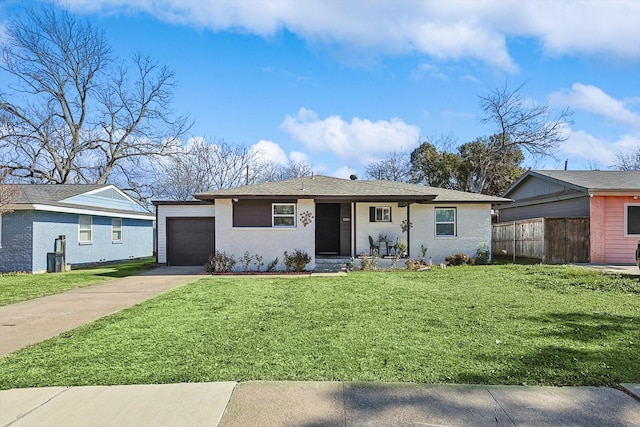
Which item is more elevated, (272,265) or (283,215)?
(283,215)

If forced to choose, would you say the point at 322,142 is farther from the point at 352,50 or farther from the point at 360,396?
the point at 360,396

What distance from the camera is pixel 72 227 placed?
17.6 metres

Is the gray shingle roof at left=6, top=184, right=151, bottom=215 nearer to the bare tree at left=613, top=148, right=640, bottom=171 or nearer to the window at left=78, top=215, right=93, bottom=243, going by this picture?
the window at left=78, top=215, right=93, bottom=243

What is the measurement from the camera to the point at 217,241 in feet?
48.2

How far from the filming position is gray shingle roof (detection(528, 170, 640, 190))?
15.3 m

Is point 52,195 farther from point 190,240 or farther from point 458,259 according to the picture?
point 458,259

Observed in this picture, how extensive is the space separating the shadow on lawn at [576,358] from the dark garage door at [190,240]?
14274mm

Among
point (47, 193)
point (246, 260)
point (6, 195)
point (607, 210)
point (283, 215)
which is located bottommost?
point (246, 260)

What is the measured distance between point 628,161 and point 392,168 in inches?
927

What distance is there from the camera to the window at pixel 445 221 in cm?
1628

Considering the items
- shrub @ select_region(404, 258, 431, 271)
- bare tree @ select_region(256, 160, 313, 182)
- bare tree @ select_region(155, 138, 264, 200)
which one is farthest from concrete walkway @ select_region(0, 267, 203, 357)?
bare tree @ select_region(256, 160, 313, 182)

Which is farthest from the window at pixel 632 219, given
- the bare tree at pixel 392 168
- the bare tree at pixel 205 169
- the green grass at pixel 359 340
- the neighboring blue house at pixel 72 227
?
the bare tree at pixel 205 169

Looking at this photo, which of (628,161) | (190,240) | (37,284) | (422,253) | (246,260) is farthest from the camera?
(628,161)

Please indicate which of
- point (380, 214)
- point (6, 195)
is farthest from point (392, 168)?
point (6, 195)
